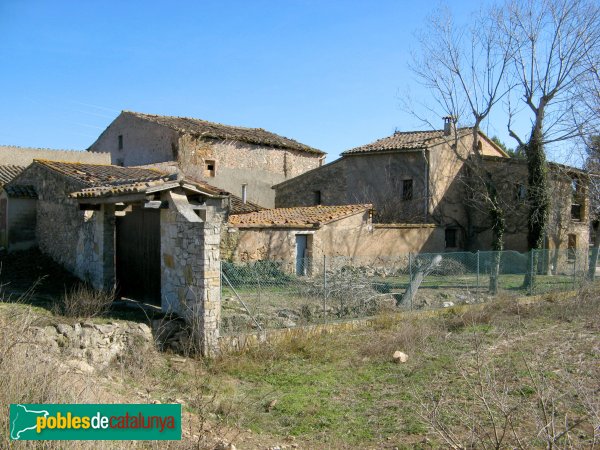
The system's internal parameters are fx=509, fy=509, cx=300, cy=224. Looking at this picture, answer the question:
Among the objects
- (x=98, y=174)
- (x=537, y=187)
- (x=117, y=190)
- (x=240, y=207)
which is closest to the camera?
(x=117, y=190)

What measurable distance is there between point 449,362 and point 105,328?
5968 mm

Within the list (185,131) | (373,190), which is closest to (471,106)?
(373,190)

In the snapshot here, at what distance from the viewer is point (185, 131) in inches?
925

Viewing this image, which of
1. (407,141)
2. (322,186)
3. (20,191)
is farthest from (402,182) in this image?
(20,191)

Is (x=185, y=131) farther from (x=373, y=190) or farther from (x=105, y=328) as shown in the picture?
(x=105, y=328)

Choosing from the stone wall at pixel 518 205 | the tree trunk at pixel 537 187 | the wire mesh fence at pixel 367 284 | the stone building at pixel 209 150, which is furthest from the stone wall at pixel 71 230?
the stone wall at pixel 518 205

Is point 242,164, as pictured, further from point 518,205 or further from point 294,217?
point 518,205

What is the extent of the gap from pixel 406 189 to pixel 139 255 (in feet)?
52.8

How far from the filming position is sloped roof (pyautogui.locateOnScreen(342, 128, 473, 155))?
23969 millimetres

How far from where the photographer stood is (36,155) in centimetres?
2288

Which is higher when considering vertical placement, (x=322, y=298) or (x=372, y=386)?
(x=322, y=298)

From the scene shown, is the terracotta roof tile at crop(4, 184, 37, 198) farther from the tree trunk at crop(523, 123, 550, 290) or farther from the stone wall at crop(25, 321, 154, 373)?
the tree trunk at crop(523, 123, 550, 290)

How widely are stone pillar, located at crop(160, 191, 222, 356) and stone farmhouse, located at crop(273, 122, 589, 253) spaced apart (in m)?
15.3

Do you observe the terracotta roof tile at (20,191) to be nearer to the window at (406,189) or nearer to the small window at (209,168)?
the small window at (209,168)
